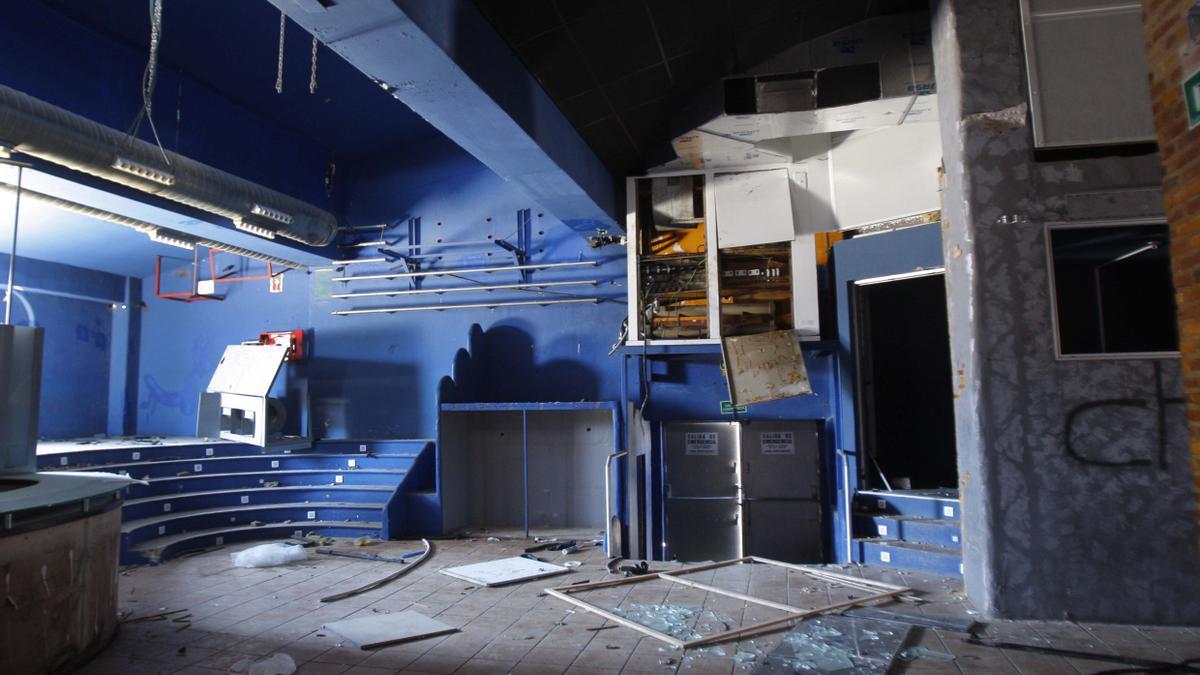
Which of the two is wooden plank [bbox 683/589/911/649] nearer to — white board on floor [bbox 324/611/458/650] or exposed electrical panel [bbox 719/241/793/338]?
white board on floor [bbox 324/611/458/650]

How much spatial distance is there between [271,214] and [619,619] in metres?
5.73

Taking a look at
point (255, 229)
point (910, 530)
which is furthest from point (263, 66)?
point (910, 530)

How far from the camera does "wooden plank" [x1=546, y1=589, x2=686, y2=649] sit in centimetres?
403

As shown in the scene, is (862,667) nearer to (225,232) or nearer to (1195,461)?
(1195,461)

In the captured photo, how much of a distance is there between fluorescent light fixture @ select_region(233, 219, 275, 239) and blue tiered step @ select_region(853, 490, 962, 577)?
671 cm

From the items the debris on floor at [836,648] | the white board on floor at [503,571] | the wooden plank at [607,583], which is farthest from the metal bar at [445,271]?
the debris on floor at [836,648]

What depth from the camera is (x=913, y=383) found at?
7.90m

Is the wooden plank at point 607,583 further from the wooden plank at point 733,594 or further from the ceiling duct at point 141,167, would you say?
the ceiling duct at point 141,167

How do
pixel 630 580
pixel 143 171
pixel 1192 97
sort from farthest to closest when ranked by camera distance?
pixel 143 171 → pixel 630 580 → pixel 1192 97

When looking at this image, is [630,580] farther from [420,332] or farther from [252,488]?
[252,488]

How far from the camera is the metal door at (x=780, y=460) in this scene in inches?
285

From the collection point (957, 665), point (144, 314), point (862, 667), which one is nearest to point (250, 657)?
point (862, 667)

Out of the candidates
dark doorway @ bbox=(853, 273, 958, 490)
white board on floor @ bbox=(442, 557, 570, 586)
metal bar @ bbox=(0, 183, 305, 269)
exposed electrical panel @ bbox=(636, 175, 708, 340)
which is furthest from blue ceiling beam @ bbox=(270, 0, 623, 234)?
metal bar @ bbox=(0, 183, 305, 269)

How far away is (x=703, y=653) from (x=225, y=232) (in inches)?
275
